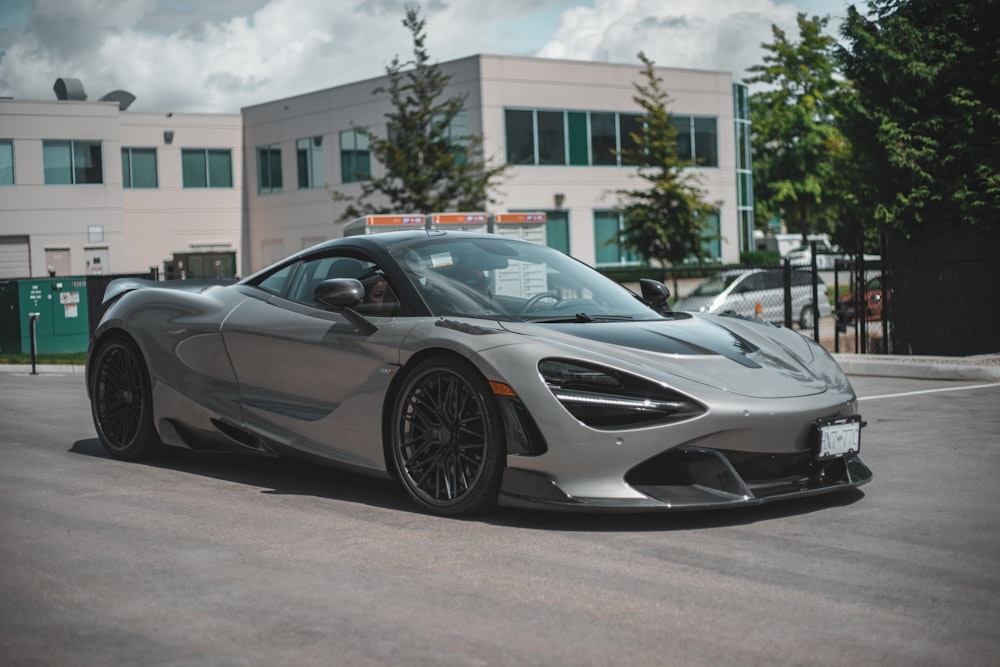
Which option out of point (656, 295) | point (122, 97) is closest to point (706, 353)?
point (656, 295)

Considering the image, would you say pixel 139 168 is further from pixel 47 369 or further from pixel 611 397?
pixel 611 397

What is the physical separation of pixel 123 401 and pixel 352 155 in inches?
1536

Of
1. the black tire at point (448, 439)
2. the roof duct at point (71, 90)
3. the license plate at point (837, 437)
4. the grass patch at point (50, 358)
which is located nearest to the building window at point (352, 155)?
the roof duct at point (71, 90)

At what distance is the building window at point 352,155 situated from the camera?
149 feet

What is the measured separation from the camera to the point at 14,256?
148 ft

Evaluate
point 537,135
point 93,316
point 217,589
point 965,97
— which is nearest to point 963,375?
point 965,97

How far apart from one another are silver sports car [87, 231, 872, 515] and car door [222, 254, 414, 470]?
0.01m

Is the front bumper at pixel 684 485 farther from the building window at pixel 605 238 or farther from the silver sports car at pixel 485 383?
the building window at pixel 605 238

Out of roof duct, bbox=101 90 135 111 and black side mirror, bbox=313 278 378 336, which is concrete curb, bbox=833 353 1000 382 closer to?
black side mirror, bbox=313 278 378 336

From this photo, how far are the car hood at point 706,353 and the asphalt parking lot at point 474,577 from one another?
24.0 inches

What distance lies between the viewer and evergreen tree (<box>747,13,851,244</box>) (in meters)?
63.8

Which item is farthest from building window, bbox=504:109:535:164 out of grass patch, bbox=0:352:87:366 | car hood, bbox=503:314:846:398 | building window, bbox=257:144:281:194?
car hood, bbox=503:314:846:398

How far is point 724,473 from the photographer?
5.34 m

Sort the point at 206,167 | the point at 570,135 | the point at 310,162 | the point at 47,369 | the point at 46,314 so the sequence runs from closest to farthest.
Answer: the point at 47,369, the point at 46,314, the point at 570,135, the point at 310,162, the point at 206,167
